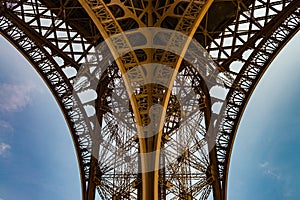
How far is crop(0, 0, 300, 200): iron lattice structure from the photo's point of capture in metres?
17.8

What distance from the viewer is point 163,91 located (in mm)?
16234

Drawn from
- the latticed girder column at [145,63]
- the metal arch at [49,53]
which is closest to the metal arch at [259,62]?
the latticed girder column at [145,63]

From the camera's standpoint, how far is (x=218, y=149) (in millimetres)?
19531

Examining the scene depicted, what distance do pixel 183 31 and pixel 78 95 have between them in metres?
7.95

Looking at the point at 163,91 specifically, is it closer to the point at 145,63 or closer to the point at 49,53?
the point at 145,63

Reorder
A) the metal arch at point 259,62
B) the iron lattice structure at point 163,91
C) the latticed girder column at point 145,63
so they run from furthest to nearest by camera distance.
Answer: the iron lattice structure at point 163,91, the metal arch at point 259,62, the latticed girder column at point 145,63

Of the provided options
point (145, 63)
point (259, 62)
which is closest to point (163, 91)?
point (145, 63)

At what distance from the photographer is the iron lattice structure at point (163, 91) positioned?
17.8 m

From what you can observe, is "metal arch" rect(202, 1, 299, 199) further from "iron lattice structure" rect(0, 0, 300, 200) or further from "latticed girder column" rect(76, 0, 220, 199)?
"latticed girder column" rect(76, 0, 220, 199)

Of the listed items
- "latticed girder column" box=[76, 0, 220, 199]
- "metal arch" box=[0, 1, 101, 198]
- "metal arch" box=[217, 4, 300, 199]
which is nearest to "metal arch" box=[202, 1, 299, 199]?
"metal arch" box=[217, 4, 300, 199]

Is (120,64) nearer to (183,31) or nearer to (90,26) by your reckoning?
(183,31)

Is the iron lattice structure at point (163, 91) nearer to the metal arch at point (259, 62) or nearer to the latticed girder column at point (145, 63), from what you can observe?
the metal arch at point (259, 62)

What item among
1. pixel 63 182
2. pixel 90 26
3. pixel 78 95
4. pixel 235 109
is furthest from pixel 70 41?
pixel 63 182

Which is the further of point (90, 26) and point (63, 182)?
point (63, 182)
